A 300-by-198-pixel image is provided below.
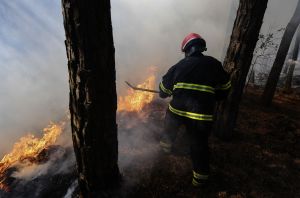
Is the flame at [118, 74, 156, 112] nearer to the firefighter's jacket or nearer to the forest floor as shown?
the forest floor

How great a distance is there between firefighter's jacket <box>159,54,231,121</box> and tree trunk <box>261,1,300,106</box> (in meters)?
6.27

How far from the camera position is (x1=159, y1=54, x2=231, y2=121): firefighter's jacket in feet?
12.6

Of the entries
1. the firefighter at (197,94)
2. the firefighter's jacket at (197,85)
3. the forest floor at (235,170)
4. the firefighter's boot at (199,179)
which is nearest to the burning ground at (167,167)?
the forest floor at (235,170)

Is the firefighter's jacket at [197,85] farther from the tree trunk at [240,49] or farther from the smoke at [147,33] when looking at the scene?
the smoke at [147,33]

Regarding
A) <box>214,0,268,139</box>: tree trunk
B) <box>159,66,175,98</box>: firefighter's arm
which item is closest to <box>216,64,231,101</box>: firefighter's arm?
<box>159,66,175,98</box>: firefighter's arm

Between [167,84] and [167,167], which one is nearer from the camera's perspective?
[167,84]

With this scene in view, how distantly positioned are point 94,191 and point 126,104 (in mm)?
4599

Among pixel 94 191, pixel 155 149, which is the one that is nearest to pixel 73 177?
pixel 94 191

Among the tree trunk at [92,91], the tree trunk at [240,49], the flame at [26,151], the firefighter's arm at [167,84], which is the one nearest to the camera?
→ the tree trunk at [92,91]

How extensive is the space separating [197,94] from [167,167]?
153 cm

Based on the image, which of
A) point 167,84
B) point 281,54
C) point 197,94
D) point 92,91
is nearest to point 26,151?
point 92,91

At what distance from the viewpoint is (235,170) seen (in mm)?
4609

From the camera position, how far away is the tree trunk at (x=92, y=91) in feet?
8.62

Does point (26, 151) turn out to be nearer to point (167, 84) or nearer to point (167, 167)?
point (167, 167)
